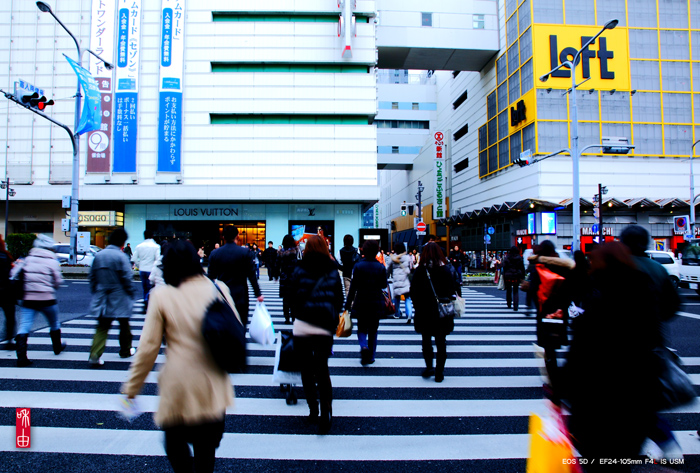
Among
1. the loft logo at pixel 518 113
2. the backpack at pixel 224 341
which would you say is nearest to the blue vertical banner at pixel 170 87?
the loft logo at pixel 518 113

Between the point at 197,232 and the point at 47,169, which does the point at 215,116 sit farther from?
the point at 47,169

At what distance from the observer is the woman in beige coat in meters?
2.16

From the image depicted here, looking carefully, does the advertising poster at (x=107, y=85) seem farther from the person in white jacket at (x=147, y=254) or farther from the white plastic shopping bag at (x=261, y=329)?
the white plastic shopping bag at (x=261, y=329)

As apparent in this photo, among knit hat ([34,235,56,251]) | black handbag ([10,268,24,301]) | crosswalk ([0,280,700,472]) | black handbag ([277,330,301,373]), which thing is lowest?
crosswalk ([0,280,700,472])

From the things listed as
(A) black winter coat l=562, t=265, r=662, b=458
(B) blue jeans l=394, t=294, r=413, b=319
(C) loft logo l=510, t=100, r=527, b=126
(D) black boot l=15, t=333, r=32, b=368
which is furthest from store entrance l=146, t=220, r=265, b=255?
(A) black winter coat l=562, t=265, r=662, b=458

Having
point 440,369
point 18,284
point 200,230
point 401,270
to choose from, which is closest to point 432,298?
point 440,369

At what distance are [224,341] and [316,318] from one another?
1615mm

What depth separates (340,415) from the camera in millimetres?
4129

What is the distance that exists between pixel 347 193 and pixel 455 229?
1890cm

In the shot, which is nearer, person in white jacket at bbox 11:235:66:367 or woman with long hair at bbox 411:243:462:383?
woman with long hair at bbox 411:243:462:383

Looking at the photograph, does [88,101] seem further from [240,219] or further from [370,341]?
[240,219]

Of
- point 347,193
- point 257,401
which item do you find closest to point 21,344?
point 257,401

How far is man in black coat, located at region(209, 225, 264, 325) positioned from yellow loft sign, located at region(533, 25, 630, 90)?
2712 cm

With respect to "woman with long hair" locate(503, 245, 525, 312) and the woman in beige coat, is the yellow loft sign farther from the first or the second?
the woman in beige coat
